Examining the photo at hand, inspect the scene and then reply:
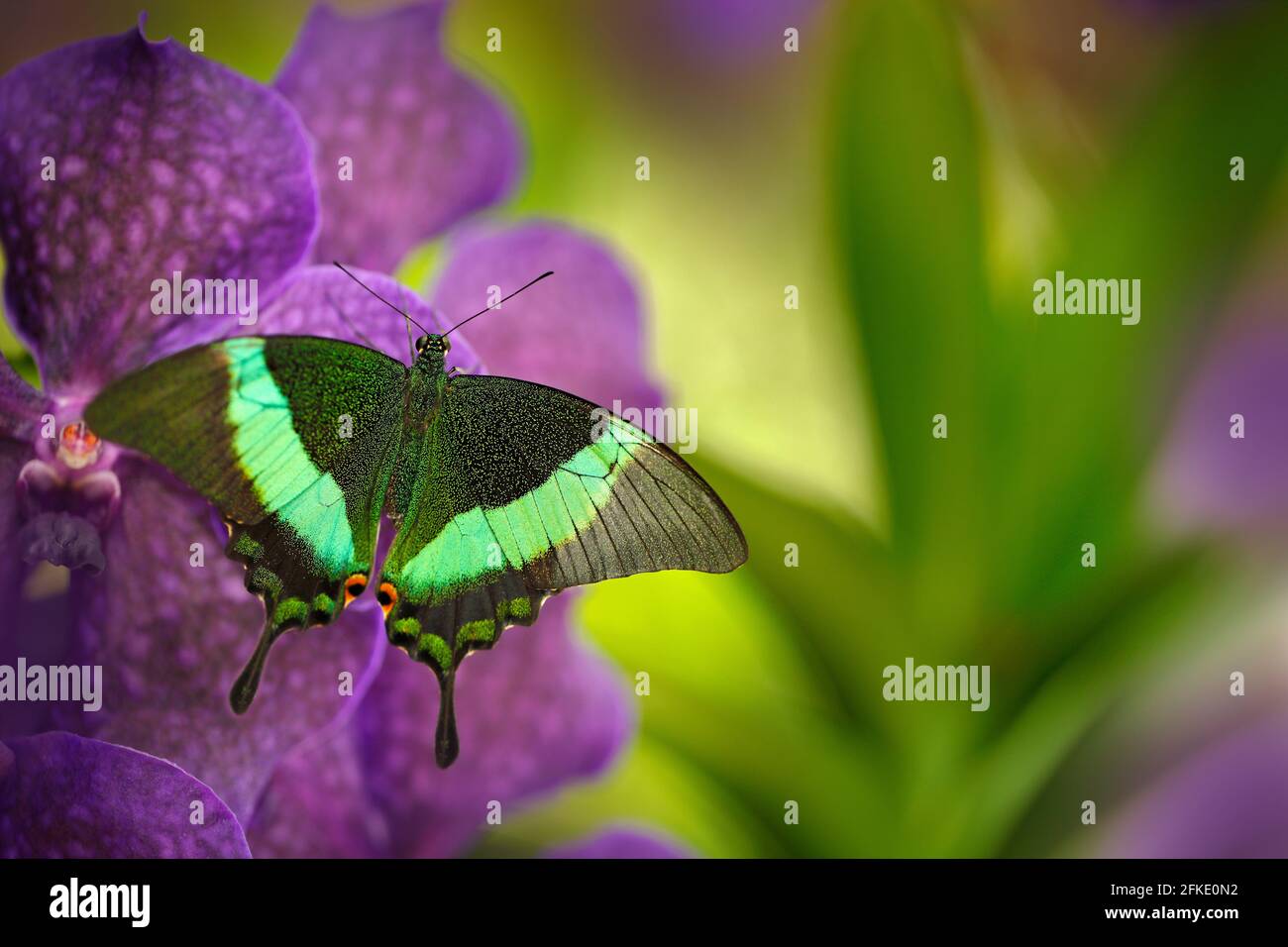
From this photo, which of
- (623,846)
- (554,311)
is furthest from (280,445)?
(623,846)

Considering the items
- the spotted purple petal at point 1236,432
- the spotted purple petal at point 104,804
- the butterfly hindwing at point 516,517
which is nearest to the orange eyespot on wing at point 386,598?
the butterfly hindwing at point 516,517

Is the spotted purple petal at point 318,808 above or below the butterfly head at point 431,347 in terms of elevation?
below

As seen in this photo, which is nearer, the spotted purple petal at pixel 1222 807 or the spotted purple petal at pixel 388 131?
the spotted purple petal at pixel 388 131

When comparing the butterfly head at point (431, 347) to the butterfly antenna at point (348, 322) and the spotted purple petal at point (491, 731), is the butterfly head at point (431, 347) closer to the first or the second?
the butterfly antenna at point (348, 322)

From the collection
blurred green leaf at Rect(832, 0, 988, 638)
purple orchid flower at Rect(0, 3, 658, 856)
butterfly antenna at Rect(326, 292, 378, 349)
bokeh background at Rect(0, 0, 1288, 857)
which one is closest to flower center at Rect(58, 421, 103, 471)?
purple orchid flower at Rect(0, 3, 658, 856)

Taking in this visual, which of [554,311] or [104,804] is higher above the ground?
[554,311]

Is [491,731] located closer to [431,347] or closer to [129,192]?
[431,347]
